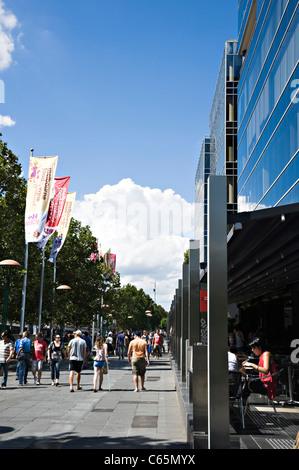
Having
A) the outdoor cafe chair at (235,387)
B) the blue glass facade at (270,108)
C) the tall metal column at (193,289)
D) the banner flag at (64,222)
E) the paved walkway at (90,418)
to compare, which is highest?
the blue glass facade at (270,108)

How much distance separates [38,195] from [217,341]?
20.3 metres

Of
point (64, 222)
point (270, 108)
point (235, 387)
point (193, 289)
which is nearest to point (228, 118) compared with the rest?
point (270, 108)

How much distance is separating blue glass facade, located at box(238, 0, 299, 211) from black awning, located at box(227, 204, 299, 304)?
7.53m

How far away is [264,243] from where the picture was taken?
934cm

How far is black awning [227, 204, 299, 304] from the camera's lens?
6430 millimetres

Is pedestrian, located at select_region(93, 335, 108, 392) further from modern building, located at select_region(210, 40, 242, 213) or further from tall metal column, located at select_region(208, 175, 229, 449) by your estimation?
modern building, located at select_region(210, 40, 242, 213)

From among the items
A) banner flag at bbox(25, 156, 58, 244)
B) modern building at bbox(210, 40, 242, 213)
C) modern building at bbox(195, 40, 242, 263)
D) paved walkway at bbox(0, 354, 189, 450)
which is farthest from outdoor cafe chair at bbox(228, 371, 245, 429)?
modern building at bbox(210, 40, 242, 213)

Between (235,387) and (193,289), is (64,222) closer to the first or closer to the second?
(193,289)

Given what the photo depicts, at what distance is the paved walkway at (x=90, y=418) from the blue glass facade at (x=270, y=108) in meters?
10.7

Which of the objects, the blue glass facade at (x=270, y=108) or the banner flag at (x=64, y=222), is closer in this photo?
the blue glass facade at (x=270, y=108)

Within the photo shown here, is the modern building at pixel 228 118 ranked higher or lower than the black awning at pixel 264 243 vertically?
higher

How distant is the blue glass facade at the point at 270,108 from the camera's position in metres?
22.0

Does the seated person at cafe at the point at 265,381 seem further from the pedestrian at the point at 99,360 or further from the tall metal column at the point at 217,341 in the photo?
the pedestrian at the point at 99,360

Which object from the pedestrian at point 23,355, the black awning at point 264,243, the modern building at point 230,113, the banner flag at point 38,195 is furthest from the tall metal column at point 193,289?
the modern building at point 230,113
